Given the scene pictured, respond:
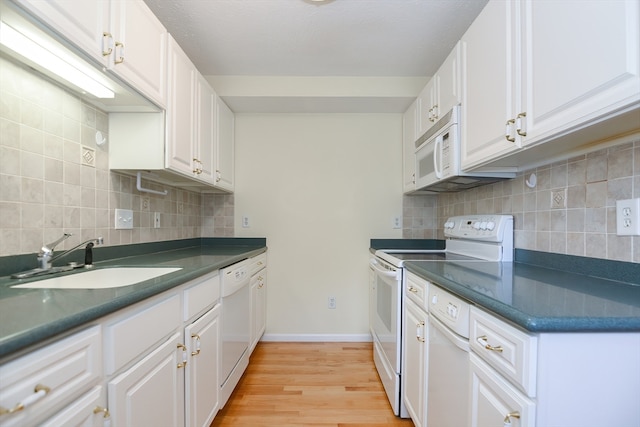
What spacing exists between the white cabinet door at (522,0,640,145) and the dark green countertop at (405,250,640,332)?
52 cm

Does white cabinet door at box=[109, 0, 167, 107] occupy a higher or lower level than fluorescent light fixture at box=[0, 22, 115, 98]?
higher

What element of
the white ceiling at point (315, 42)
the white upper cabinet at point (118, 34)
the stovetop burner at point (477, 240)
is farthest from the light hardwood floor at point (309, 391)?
the white ceiling at point (315, 42)

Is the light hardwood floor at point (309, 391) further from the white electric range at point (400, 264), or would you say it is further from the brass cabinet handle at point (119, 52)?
the brass cabinet handle at point (119, 52)

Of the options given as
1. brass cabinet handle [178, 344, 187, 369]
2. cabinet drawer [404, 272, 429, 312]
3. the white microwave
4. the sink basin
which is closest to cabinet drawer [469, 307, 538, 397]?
cabinet drawer [404, 272, 429, 312]

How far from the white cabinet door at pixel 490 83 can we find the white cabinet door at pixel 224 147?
1.77 m

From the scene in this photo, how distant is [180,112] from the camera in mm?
1688

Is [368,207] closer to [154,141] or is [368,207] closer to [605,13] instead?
[154,141]

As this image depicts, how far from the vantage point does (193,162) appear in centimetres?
186

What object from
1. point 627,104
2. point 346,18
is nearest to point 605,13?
point 627,104

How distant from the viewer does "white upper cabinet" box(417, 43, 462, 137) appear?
163cm

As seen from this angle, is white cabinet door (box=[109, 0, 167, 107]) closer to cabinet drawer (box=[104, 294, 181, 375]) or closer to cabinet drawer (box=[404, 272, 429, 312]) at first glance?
cabinet drawer (box=[104, 294, 181, 375])

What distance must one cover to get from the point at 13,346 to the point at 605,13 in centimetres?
155

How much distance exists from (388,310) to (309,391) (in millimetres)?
769

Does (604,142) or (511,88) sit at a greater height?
(511,88)
